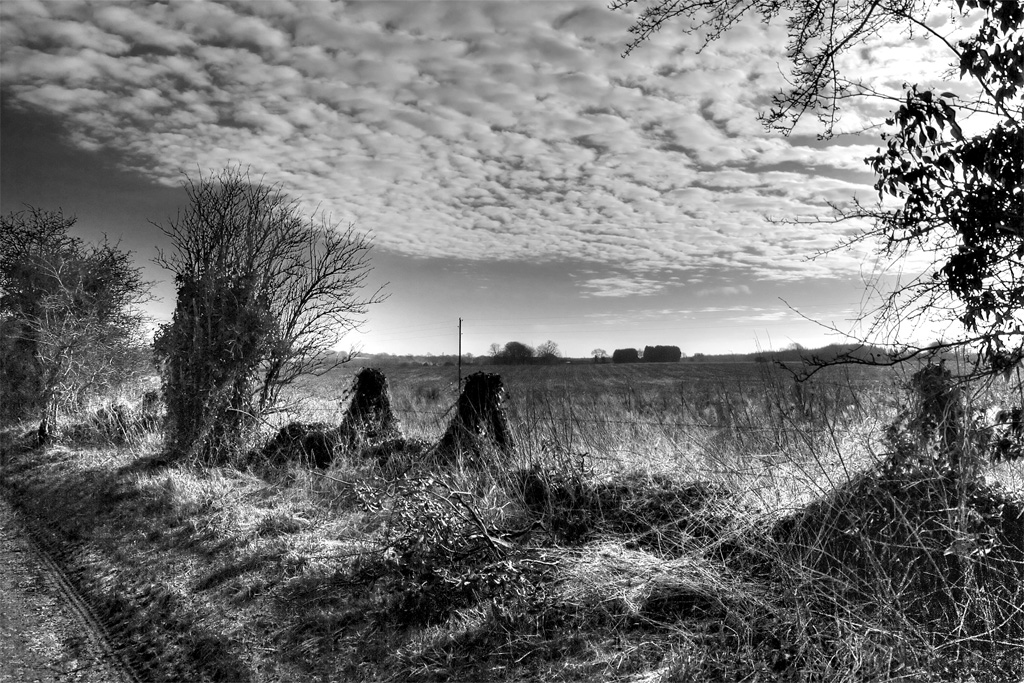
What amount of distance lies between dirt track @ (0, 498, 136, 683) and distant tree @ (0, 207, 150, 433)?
26.9ft

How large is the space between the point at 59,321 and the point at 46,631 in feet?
40.4

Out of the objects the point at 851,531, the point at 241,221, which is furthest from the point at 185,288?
the point at 851,531

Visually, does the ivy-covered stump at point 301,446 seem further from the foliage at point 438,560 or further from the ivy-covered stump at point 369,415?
the foliage at point 438,560

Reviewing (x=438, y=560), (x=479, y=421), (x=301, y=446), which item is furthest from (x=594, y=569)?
(x=301, y=446)

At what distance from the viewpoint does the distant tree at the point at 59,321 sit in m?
14.4

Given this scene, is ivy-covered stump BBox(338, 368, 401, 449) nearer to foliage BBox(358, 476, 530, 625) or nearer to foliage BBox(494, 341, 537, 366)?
foliage BBox(358, 476, 530, 625)

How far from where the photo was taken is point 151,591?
5.53 meters

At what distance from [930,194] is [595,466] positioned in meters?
3.70

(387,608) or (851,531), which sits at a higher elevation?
(851,531)

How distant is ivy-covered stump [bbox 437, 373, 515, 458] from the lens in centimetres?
827

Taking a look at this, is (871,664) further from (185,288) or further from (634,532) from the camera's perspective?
(185,288)

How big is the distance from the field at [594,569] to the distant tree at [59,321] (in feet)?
26.5

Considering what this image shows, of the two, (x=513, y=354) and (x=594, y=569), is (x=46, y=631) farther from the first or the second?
(x=513, y=354)

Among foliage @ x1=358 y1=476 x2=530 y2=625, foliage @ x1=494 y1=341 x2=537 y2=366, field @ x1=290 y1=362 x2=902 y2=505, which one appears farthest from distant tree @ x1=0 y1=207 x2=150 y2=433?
foliage @ x1=494 y1=341 x2=537 y2=366
